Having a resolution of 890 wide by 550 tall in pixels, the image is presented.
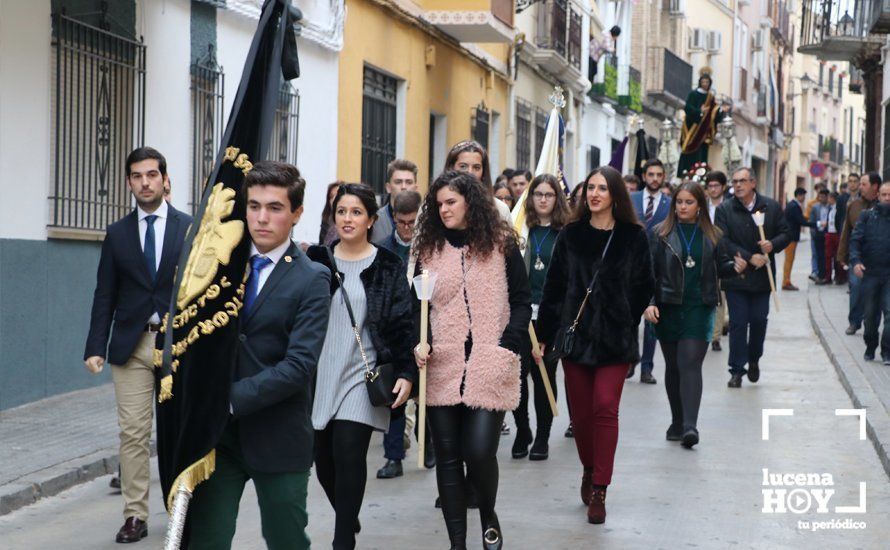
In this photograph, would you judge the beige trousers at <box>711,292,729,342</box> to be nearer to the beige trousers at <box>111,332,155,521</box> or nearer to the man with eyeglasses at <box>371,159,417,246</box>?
the man with eyeglasses at <box>371,159,417,246</box>

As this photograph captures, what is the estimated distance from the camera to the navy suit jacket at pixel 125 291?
7.30 metres

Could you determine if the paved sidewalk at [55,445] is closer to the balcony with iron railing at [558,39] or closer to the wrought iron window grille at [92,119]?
the wrought iron window grille at [92,119]

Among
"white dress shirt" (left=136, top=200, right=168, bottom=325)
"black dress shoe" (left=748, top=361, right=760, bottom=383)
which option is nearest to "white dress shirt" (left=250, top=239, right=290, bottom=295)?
"white dress shirt" (left=136, top=200, right=168, bottom=325)

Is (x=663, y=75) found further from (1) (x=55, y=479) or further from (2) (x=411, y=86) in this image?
(1) (x=55, y=479)

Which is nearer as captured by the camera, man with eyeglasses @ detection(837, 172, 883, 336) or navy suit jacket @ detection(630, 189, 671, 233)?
navy suit jacket @ detection(630, 189, 671, 233)

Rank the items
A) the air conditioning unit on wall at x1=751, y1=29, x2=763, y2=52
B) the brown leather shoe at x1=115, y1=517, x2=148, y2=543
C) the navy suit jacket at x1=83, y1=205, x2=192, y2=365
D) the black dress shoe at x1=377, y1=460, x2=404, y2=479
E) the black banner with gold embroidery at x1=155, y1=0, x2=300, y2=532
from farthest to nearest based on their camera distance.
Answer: the air conditioning unit on wall at x1=751, y1=29, x2=763, y2=52 → the black dress shoe at x1=377, y1=460, x2=404, y2=479 → the navy suit jacket at x1=83, y1=205, x2=192, y2=365 → the brown leather shoe at x1=115, y1=517, x2=148, y2=543 → the black banner with gold embroidery at x1=155, y1=0, x2=300, y2=532

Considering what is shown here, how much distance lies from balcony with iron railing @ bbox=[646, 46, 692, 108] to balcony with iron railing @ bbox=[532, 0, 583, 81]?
29.3 ft

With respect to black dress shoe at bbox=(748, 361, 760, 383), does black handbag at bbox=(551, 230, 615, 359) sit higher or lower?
higher

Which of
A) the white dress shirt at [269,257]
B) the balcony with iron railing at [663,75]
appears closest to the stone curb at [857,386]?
the white dress shirt at [269,257]

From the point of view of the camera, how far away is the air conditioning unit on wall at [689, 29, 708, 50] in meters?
46.3

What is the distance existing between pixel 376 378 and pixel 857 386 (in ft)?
26.2

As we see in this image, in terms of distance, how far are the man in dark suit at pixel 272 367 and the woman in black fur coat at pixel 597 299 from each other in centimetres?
325

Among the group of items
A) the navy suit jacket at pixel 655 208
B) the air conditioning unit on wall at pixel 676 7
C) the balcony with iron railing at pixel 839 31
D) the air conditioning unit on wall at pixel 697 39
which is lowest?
the navy suit jacket at pixel 655 208

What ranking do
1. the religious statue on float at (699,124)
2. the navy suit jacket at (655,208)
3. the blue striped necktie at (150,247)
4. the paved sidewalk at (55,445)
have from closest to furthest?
1. the blue striped necktie at (150,247)
2. the paved sidewalk at (55,445)
3. the navy suit jacket at (655,208)
4. the religious statue on float at (699,124)
